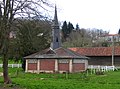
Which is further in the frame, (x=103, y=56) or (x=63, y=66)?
(x=103, y=56)

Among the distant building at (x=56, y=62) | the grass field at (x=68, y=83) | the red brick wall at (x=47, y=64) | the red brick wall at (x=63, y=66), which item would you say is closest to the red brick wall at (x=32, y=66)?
the distant building at (x=56, y=62)

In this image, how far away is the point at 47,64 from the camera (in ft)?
182

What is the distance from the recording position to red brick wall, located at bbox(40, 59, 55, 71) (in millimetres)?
54959

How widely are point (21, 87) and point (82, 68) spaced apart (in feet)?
108

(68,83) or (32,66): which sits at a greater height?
(32,66)

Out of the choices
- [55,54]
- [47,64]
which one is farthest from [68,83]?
[55,54]

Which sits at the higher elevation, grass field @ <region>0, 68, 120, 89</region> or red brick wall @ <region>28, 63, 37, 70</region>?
red brick wall @ <region>28, 63, 37, 70</region>

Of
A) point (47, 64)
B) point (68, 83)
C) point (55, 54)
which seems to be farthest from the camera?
point (55, 54)

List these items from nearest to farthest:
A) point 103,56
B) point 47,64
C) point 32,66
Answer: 1. point 47,64
2. point 32,66
3. point 103,56

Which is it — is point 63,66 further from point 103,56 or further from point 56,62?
point 103,56

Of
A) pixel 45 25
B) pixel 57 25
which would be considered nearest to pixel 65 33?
pixel 57 25

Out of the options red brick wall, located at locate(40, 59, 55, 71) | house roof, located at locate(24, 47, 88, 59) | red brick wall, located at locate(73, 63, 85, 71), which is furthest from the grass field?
house roof, located at locate(24, 47, 88, 59)

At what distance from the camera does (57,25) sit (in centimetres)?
6028

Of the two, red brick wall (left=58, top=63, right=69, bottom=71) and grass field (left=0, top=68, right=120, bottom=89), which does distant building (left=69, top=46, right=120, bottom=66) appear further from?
grass field (left=0, top=68, right=120, bottom=89)
